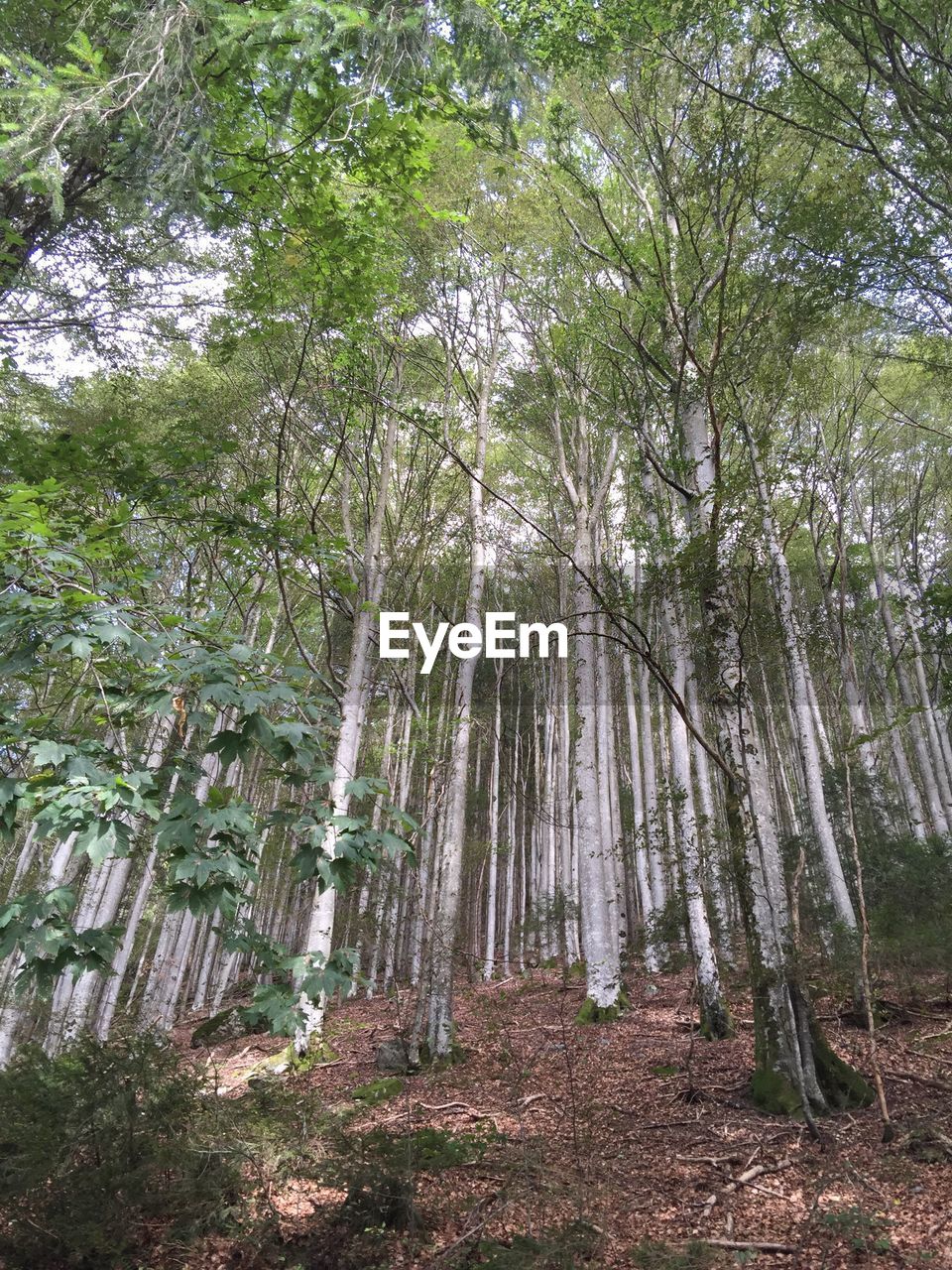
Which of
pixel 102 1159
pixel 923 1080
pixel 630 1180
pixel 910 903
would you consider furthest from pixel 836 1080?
pixel 910 903

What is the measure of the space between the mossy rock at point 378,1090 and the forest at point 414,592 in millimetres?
49

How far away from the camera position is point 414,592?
363 inches

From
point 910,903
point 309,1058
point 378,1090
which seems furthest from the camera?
point 910,903

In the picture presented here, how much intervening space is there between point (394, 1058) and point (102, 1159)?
4.51 m

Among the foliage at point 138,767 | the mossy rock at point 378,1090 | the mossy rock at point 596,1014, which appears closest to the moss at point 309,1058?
the mossy rock at point 378,1090

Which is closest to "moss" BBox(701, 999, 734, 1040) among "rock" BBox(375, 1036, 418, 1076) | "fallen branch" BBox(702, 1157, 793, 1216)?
"rock" BBox(375, 1036, 418, 1076)

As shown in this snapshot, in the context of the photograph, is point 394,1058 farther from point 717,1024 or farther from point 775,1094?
point 775,1094

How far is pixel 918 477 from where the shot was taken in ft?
47.2

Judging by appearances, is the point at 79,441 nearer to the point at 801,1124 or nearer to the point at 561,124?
the point at 561,124

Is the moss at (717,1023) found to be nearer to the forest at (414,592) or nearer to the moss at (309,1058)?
the forest at (414,592)

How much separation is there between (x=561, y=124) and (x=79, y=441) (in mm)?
4481

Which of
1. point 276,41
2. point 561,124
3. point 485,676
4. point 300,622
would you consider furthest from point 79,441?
point 485,676

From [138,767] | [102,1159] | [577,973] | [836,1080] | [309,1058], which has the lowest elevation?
[102,1159]

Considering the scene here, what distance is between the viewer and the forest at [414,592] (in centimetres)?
253
